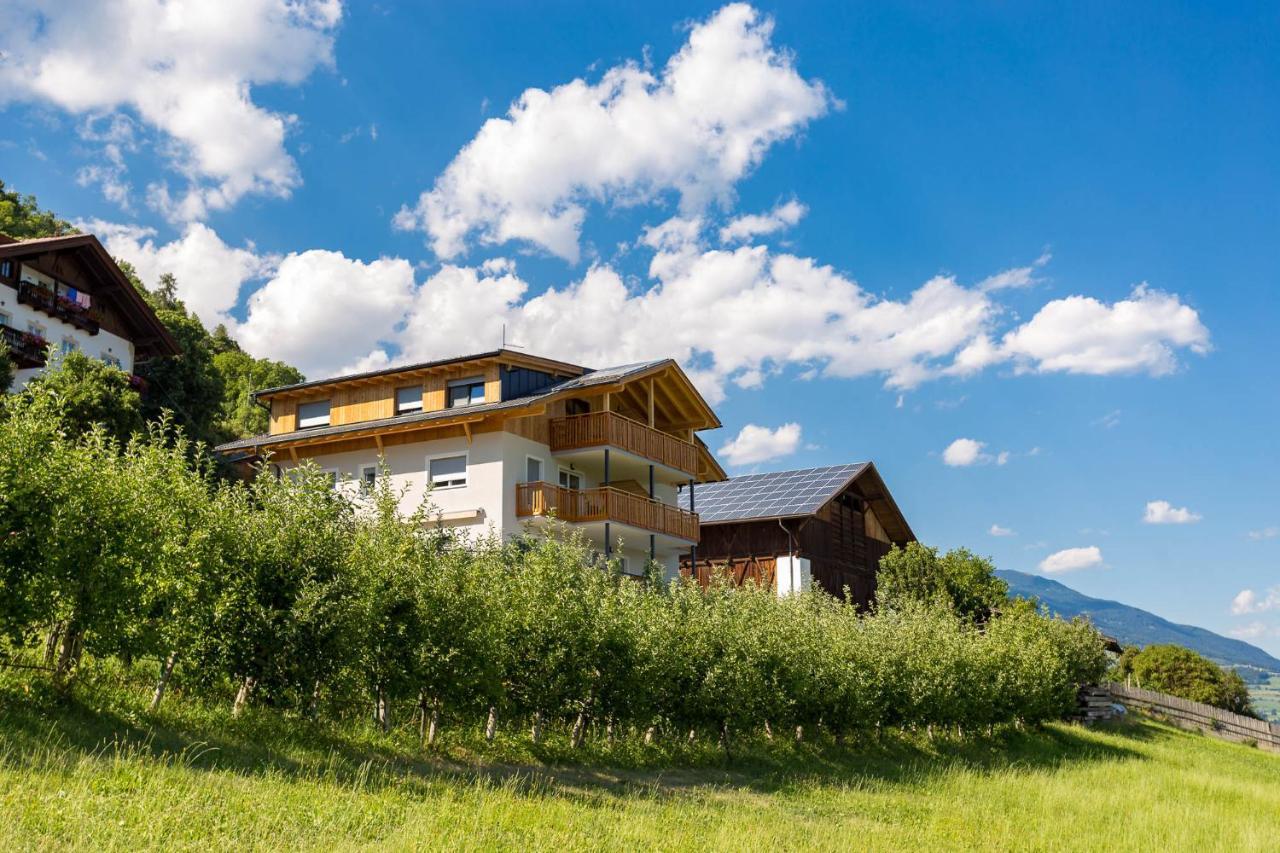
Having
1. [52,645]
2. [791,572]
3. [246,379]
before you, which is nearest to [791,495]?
[791,572]

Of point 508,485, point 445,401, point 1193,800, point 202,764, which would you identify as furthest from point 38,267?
point 1193,800

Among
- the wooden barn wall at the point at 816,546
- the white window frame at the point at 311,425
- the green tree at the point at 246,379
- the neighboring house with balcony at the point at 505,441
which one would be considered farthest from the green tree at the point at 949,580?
the green tree at the point at 246,379

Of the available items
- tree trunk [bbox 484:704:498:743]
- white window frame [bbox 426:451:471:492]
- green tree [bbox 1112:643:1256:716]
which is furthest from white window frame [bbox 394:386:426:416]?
green tree [bbox 1112:643:1256:716]

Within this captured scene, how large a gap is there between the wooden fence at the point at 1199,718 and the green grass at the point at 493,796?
22.4 metres

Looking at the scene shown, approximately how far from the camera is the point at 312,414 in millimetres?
37281

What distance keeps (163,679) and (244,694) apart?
1165 mm

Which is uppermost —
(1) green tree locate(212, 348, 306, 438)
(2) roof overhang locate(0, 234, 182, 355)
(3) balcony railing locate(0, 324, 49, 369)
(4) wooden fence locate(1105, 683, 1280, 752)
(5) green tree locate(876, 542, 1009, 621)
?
(1) green tree locate(212, 348, 306, 438)

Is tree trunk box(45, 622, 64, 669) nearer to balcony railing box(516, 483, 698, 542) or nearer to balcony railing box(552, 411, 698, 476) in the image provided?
Answer: balcony railing box(516, 483, 698, 542)

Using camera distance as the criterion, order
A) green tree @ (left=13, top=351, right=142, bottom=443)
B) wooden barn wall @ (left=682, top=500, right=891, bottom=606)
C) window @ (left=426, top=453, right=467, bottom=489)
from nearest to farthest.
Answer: green tree @ (left=13, top=351, right=142, bottom=443)
window @ (left=426, top=453, right=467, bottom=489)
wooden barn wall @ (left=682, top=500, right=891, bottom=606)

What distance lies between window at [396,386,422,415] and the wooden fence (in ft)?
101

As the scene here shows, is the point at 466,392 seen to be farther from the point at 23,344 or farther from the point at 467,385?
the point at 23,344

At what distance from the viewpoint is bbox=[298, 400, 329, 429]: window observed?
37000mm

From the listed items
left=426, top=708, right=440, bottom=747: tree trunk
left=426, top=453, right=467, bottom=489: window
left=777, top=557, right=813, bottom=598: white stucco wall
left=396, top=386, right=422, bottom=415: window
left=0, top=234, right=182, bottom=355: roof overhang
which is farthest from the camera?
left=777, top=557, right=813, bottom=598: white stucco wall

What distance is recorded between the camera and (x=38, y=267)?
39094mm
